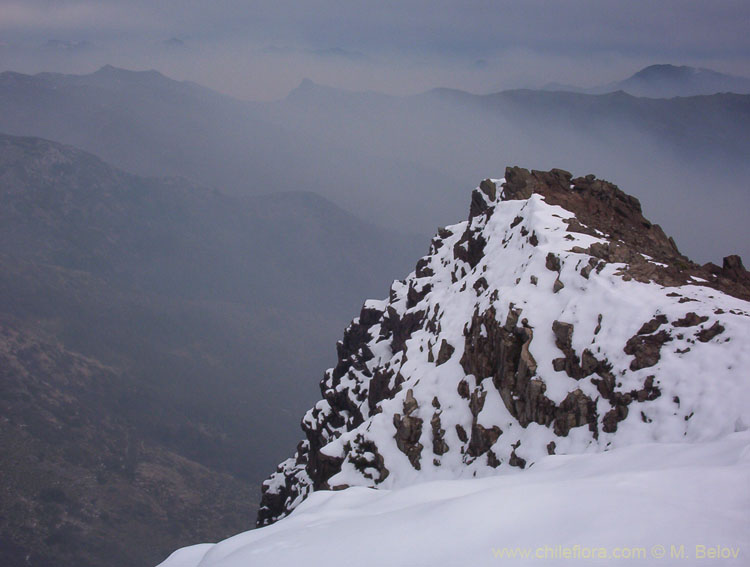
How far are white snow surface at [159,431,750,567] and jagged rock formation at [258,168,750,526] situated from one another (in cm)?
741

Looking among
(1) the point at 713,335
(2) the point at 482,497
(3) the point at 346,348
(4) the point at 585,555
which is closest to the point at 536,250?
(1) the point at 713,335

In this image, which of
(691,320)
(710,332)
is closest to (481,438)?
(691,320)

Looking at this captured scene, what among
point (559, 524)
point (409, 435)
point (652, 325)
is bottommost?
point (559, 524)

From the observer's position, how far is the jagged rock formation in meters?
27.8

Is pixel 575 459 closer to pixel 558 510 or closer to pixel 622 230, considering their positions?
pixel 558 510

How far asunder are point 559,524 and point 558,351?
19857 millimetres

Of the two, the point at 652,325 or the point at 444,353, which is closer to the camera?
the point at 652,325

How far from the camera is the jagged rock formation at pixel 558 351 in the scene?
91.3ft

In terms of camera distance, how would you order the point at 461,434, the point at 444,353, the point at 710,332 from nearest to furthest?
the point at 710,332, the point at 461,434, the point at 444,353

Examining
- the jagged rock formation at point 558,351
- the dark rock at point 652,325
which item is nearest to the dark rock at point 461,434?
the jagged rock formation at point 558,351

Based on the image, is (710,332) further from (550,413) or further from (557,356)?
(550,413)

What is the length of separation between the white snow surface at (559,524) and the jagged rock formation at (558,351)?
7.41 meters

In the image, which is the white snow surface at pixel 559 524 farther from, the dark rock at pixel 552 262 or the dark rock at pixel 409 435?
the dark rock at pixel 409 435

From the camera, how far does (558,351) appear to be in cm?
3369
